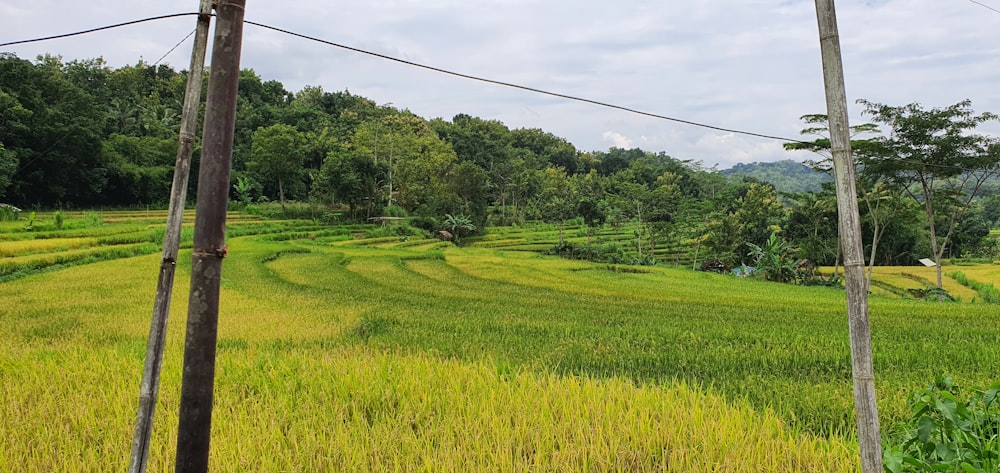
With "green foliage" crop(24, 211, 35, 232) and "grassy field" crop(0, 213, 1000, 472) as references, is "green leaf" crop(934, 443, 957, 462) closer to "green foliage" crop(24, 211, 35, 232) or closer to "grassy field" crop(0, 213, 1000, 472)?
"grassy field" crop(0, 213, 1000, 472)

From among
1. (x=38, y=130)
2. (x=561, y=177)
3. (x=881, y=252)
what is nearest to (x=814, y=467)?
(x=38, y=130)

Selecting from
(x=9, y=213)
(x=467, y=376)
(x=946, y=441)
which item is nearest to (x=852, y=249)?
(x=946, y=441)

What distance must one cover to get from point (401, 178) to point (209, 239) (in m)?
34.1

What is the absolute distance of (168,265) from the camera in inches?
70.7

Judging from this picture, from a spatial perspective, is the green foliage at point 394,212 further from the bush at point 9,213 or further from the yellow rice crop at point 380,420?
the yellow rice crop at point 380,420

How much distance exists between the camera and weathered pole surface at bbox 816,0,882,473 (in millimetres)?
1748

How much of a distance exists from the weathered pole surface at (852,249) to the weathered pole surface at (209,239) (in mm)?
2000

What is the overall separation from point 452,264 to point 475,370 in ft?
45.4

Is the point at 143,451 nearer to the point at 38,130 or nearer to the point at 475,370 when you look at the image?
the point at 475,370

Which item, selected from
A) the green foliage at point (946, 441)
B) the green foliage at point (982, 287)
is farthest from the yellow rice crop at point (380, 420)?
the green foliage at point (982, 287)

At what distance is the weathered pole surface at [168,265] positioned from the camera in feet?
5.73

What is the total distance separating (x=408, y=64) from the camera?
2.89m

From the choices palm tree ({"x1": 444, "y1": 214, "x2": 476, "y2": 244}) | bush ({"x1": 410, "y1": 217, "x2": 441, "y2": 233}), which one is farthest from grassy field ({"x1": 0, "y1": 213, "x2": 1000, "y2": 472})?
bush ({"x1": 410, "y1": 217, "x2": 441, "y2": 233})

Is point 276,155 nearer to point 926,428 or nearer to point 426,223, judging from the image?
point 426,223
